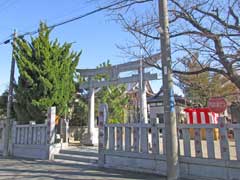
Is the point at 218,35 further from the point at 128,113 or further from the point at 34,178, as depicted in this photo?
the point at 128,113

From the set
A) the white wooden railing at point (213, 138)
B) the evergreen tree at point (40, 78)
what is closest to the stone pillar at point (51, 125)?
the evergreen tree at point (40, 78)

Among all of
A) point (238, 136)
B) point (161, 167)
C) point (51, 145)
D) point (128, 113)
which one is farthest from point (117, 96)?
point (238, 136)

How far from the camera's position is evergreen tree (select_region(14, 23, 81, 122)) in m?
16.7

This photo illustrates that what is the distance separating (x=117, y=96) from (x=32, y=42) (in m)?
9.18

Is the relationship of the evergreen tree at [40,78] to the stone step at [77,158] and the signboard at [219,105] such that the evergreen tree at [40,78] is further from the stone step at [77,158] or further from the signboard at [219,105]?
the signboard at [219,105]

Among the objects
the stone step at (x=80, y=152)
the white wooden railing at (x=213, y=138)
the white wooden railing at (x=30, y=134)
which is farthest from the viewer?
the white wooden railing at (x=30, y=134)

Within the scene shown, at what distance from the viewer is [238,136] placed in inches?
306

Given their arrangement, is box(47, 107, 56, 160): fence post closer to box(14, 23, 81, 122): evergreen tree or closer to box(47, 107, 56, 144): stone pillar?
box(47, 107, 56, 144): stone pillar

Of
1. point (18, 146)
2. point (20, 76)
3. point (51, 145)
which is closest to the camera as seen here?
point (51, 145)

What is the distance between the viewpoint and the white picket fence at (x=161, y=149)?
7926mm

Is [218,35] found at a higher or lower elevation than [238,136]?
higher

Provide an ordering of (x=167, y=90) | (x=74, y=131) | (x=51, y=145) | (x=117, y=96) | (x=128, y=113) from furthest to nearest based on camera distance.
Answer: (x=128, y=113) < (x=117, y=96) < (x=74, y=131) < (x=51, y=145) < (x=167, y=90)

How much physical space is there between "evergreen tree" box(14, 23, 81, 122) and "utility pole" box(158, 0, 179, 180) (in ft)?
31.3

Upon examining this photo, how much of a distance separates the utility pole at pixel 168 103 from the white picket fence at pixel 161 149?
2.53ft
